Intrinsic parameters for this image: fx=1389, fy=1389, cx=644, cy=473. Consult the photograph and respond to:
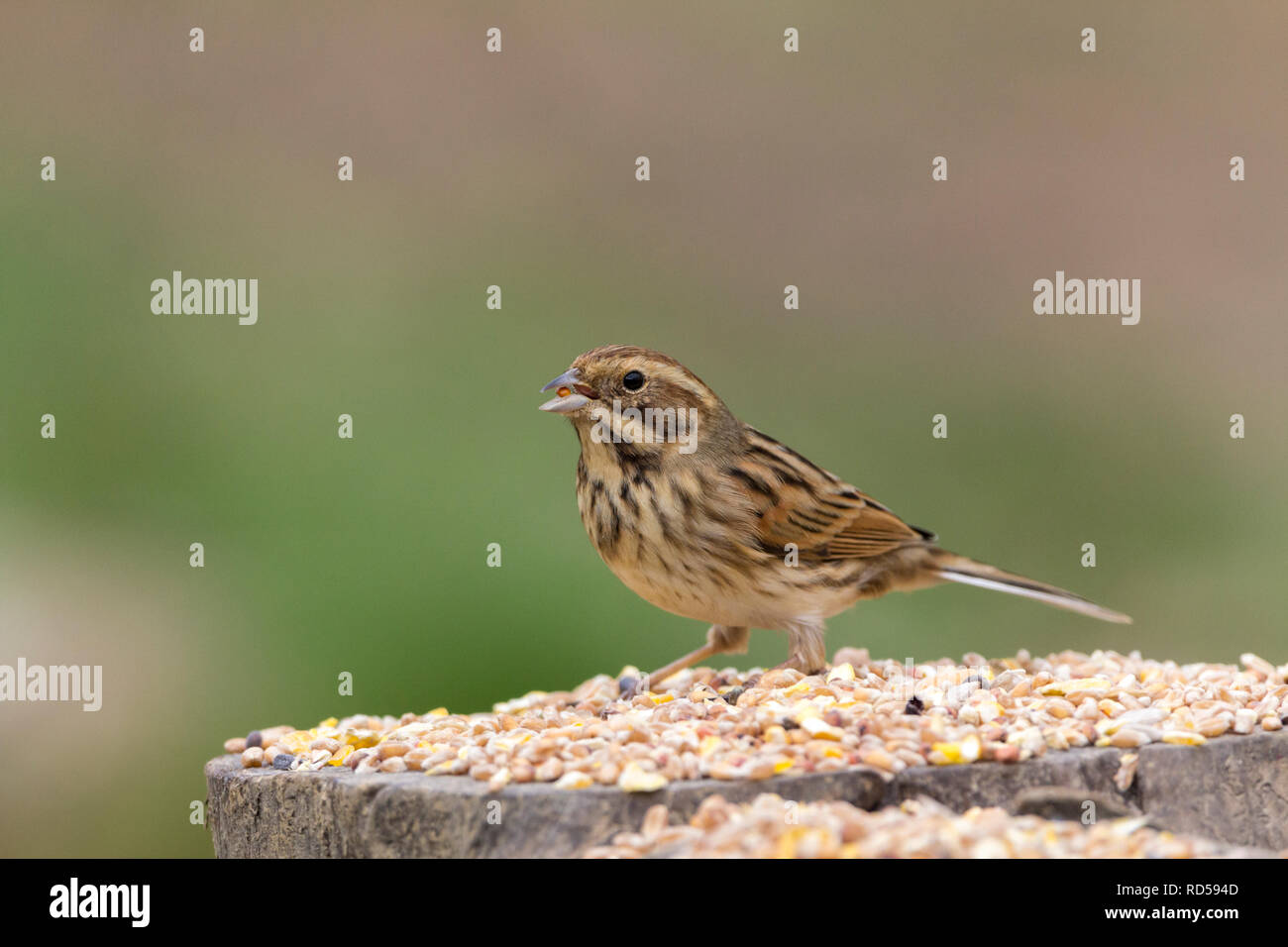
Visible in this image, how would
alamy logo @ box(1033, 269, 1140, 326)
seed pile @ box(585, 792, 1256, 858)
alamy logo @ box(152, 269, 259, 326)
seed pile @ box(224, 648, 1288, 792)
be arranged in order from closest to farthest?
seed pile @ box(585, 792, 1256, 858), seed pile @ box(224, 648, 1288, 792), alamy logo @ box(152, 269, 259, 326), alamy logo @ box(1033, 269, 1140, 326)

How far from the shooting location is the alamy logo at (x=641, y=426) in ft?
18.9

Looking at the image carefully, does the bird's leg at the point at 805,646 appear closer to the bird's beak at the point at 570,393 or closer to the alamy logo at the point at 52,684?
the bird's beak at the point at 570,393

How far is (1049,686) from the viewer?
4766 millimetres

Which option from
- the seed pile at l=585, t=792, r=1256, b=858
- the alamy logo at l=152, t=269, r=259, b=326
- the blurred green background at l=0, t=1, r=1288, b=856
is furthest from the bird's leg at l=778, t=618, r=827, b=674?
the alamy logo at l=152, t=269, r=259, b=326

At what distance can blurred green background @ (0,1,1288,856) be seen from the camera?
9.22 meters

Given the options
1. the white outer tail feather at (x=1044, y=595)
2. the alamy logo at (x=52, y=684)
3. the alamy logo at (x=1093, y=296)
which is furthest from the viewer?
the alamy logo at (x=1093, y=296)

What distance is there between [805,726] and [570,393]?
212 cm

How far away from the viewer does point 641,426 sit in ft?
19.1

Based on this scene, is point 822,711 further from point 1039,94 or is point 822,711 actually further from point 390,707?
point 1039,94

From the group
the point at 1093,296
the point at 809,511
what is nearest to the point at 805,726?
the point at 809,511

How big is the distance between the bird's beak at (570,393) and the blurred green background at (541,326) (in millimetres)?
3688

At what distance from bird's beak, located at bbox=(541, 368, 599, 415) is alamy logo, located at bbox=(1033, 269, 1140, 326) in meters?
8.60
